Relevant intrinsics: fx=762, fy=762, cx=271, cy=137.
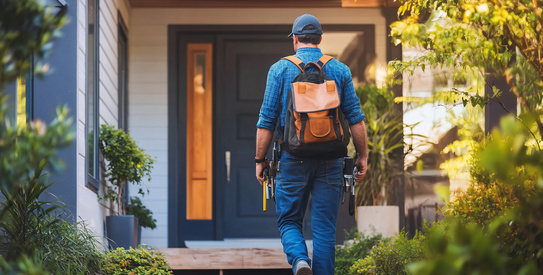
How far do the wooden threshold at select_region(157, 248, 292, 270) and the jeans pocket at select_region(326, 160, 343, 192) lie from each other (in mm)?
1635

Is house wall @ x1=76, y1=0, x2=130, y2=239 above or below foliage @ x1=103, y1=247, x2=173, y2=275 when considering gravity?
above

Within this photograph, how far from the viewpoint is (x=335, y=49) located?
6.88 meters

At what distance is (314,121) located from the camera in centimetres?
346

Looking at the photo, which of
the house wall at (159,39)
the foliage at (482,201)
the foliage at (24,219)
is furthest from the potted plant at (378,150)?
the foliage at (24,219)

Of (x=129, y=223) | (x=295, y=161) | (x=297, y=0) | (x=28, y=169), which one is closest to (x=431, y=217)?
(x=297, y=0)

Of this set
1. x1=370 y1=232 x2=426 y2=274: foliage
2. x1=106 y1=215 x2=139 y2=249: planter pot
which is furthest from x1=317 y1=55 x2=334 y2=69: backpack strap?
x1=106 y1=215 x2=139 y2=249: planter pot

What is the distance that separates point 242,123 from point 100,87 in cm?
185

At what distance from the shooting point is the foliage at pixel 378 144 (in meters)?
5.96

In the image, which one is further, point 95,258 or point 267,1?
point 267,1

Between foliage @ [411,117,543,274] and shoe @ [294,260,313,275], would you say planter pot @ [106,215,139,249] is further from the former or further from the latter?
foliage @ [411,117,543,274]

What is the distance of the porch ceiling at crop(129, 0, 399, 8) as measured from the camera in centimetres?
683

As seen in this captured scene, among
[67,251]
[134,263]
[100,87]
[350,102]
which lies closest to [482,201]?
[350,102]

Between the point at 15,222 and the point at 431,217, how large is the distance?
4098 millimetres

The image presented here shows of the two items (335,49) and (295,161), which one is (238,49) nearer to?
(335,49)
